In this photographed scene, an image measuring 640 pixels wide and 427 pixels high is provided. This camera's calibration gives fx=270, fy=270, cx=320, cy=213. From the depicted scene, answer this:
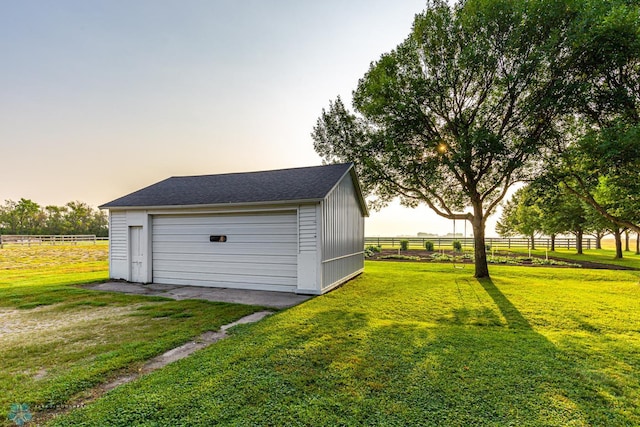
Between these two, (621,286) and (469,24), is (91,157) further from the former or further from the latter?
(621,286)

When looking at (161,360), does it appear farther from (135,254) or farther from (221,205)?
(135,254)

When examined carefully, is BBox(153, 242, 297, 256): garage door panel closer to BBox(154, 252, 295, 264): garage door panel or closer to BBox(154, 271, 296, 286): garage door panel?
BBox(154, 252, 295, 264): garage door panel

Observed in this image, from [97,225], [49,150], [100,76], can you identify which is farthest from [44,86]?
[97,225]

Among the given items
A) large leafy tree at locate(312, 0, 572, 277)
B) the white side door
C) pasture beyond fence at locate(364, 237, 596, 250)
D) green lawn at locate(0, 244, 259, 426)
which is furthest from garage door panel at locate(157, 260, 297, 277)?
pasture beyond fence at locate(364, 237, 596, 250)

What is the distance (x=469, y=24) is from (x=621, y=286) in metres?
10.4

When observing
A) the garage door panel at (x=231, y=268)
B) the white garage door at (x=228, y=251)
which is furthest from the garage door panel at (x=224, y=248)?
the garage door panel at (x=231, y=268)

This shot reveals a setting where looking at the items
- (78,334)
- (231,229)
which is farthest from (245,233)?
(78,334)

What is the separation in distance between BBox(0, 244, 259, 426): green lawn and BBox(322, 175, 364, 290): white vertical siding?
301cm

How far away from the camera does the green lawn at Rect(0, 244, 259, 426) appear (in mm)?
3005

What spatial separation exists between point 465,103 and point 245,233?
978cm

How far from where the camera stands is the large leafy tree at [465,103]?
8852 millimetres

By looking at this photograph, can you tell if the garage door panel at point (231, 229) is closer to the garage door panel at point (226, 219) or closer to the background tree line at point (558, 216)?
the garage door panel at point (226, 219)

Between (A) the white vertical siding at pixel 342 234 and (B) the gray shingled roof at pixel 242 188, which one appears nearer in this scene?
(A) the white vertical siding at pixel 342 234

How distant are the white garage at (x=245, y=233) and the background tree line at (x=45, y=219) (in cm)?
6006
